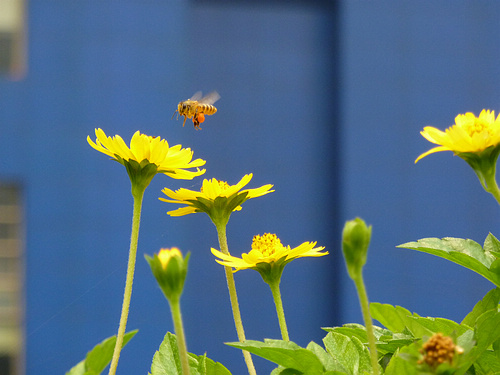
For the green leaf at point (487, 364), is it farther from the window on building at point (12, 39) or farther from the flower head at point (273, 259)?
the window on building at point (12, 39)

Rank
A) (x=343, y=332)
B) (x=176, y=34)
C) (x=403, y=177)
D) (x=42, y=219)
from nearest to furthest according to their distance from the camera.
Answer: (x=343, y=332), (x=42, y=219), (x=176, y=34), (x=403, y=177)

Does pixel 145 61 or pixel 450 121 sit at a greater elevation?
pixel 145 61

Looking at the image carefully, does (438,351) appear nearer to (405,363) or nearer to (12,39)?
(405,363)

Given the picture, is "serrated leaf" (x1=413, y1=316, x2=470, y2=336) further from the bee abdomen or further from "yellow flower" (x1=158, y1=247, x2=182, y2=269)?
the bee abdomen

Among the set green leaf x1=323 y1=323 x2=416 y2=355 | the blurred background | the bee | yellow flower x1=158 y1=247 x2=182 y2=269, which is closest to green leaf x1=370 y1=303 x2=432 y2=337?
green leaf x1=323 y1=323 x2=416 y2=355

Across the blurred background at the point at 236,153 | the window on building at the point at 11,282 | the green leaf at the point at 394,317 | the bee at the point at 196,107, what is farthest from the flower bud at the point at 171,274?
the window on building at the point at 11,282

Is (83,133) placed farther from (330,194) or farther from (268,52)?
(330,194)

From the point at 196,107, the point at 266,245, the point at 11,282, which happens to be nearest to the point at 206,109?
the point at 196,107

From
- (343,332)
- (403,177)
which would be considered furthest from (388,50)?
(343,332)
